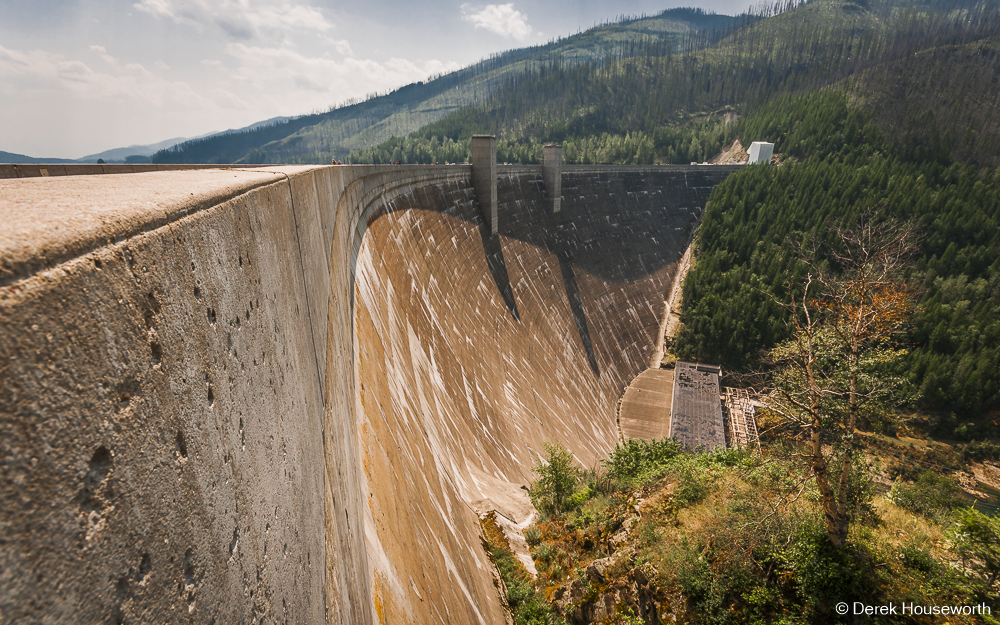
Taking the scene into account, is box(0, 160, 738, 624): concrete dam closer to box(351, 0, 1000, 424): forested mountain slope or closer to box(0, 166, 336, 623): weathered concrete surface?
box(0, 166, 336, 623): weathered concrete surface

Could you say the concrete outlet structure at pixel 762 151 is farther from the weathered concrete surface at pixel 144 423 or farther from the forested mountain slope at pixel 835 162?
the weathered concrete surface at pixel 144 423

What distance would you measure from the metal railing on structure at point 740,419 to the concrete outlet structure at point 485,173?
21.3 metres

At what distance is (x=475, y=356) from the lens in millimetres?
17719

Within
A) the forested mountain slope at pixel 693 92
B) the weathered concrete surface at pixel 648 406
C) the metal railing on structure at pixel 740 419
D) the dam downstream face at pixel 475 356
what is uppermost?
the forested mountain slope at pixel 693 92

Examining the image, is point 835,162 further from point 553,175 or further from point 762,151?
point 553,175

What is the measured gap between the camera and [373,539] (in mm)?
5895

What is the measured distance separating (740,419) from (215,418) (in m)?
37.0

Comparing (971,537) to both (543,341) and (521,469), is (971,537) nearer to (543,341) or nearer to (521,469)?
(521,469)

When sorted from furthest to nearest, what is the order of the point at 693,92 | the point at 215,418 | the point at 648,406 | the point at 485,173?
the point at 693,92, the point at 648,406, the point at 485,173, the point at 215,418

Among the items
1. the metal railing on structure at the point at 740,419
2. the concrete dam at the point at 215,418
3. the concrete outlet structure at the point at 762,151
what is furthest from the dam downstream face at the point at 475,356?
the concrete outlet structure at the point at 762,151

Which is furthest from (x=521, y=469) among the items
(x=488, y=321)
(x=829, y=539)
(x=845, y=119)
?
(x=845, y=119)

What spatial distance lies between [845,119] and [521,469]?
86.2 m

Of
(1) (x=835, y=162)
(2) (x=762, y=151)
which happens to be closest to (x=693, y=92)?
(2) (x=762, y=151)

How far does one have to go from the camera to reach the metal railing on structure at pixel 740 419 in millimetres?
31172
